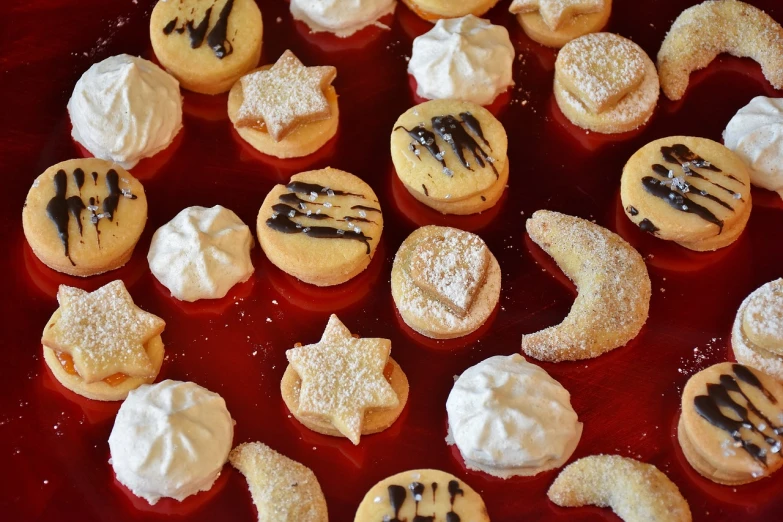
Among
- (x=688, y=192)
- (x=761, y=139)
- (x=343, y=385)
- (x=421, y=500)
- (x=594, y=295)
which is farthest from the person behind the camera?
(x=761, y=139)

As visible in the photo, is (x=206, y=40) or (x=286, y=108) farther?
(x=206, y=40)

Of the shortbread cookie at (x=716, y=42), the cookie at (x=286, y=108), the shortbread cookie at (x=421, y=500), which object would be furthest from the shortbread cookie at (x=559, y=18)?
the shortbread cookie at (x=421, y=500)

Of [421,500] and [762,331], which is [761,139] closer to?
[762,331]

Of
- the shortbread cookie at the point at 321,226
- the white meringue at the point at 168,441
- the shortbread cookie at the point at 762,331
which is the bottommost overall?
the white meringue at the point at 168,441

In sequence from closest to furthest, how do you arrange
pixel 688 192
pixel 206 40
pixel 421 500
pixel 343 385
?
pixel 421 500
pixel 343 385
pixel 688 192
pixel 206 40

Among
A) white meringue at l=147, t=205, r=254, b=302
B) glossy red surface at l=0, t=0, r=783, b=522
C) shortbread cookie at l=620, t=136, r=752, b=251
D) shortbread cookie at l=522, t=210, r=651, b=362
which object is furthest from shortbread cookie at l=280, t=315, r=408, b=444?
shortbread cookie at l=620, t=136, r=752, b=251

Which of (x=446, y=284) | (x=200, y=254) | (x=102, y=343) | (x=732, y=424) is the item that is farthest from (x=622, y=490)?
(x=102, y=343)

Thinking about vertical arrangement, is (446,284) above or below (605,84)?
below

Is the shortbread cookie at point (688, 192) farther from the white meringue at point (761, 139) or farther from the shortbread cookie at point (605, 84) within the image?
the shortbread cookie at point (605, 84)
